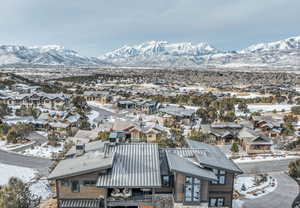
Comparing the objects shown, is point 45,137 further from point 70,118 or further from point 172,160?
Answer: point 172,160

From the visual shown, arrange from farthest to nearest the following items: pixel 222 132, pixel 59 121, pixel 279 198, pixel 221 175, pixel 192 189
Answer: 1. pixel 59 121
2. pixel 222 132
3. pixel 279 198
4. pixel 221 175
5. pixel 192 189

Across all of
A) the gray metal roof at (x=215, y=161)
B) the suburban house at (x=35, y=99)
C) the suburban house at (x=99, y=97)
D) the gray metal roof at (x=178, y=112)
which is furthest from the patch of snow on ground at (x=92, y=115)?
the gray metal roof at (x=215, y=161)

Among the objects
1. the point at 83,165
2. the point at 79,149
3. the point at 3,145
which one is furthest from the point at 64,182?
the point at 3,145

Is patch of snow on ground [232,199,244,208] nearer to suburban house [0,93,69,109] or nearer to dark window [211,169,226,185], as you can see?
dark window [211,169,226,185]

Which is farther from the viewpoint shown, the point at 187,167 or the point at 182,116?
the point at 182,116

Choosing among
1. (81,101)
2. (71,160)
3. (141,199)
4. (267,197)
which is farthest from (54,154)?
(81,101)

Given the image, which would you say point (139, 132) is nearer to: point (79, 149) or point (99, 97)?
point (79, 149)

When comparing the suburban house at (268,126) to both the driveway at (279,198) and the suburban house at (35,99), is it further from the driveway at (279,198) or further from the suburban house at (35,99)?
the suburban house at (35,99)
